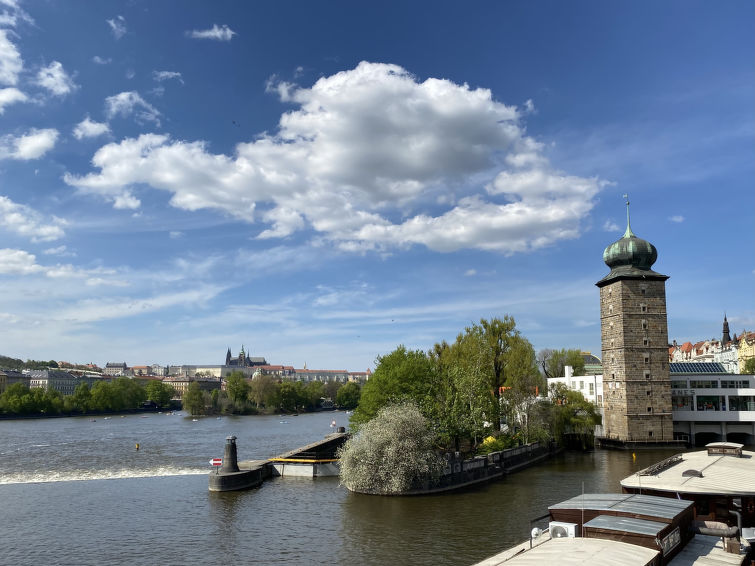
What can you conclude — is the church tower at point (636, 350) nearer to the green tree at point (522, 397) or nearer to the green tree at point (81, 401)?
the green tree at point (522, 397)

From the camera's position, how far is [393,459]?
1779 inches

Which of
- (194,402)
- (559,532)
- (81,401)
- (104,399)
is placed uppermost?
(559,532)

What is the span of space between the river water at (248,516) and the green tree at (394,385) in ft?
31.7

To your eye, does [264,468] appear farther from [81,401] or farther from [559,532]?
[81,401]

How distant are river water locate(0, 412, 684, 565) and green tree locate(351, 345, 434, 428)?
9.67 metres

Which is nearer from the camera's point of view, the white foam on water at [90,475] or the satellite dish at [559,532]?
the satellite dish at [559,532]

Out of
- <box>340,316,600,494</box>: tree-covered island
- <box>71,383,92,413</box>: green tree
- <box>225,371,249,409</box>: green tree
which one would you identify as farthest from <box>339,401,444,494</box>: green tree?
<box>71,383,92,413</box>: green tree

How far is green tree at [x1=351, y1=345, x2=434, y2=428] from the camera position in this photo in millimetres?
58688

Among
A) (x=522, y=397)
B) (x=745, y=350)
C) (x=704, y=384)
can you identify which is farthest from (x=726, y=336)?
(x=522, y=397)

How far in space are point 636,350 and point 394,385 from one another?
3914cm

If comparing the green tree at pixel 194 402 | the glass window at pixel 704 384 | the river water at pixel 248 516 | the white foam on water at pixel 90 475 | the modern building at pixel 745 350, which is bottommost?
the green tree at pixel 194 402

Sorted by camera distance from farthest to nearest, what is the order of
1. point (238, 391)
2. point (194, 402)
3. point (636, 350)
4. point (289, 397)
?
point (289, 397), point (238, 391), point (194, 402), point (636, 350)

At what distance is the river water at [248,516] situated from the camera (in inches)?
1239

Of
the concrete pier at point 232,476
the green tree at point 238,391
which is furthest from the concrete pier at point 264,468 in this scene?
the green tree at point 238,391
